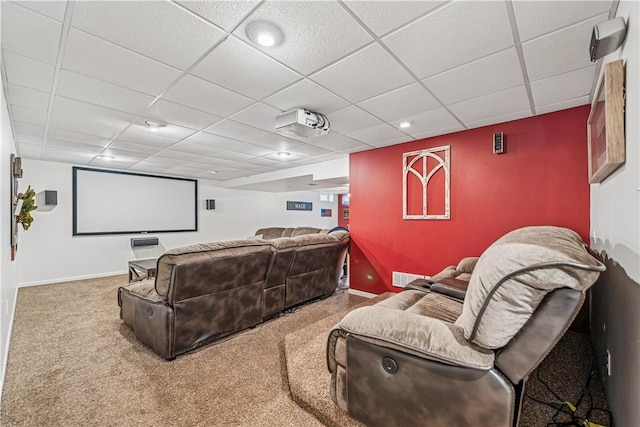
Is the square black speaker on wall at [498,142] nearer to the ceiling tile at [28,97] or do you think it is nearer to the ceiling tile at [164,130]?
the ceiling tile at [164,130]

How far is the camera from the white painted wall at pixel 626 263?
1.16 meters

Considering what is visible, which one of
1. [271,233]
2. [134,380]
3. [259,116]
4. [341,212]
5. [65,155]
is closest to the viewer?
[134,380]

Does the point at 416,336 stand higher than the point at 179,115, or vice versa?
the point at 179,115

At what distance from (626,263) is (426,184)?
252 cm

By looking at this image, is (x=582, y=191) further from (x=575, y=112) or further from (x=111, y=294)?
(x=111, y=294)

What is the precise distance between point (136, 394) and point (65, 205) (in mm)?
5320

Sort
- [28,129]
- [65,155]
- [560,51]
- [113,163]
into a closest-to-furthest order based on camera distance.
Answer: [560,51]
[28,129]
[65,155]
[113,163]

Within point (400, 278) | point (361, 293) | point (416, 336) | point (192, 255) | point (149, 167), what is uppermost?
point (149, 167)

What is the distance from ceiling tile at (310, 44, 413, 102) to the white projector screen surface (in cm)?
584

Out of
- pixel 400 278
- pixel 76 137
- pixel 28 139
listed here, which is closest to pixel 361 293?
pixel 400 278

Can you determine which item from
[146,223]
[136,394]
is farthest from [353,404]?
[146,223]

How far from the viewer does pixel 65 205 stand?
5.46 m

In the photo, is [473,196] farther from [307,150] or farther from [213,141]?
[213,141]

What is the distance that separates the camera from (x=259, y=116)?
297cm
